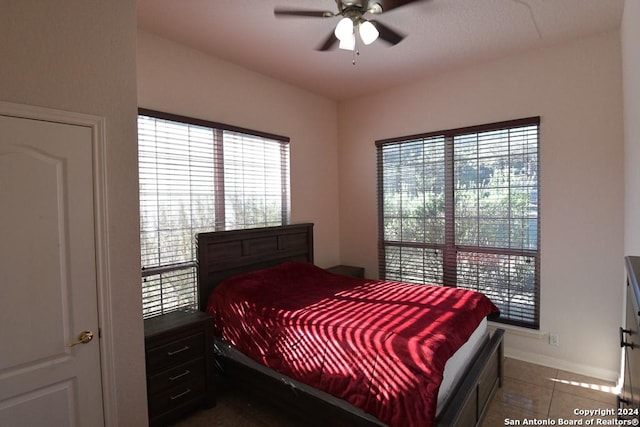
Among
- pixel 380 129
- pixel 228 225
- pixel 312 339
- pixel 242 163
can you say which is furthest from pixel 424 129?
pixel 312 339

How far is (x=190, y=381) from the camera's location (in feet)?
8.09

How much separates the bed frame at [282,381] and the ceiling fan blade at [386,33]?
6.92 feet

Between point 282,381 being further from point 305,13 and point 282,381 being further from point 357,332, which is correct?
point 305,13

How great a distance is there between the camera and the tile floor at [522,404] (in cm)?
241

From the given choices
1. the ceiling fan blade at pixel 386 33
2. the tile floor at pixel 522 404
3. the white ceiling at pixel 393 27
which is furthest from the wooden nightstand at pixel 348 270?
the ceiling fan blade at pixel 386 33

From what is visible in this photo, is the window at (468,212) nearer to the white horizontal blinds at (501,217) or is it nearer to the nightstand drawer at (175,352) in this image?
the white horizontal blinds at (501,217)

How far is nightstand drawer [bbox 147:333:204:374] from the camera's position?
2.26 metres

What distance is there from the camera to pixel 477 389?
7.02ft

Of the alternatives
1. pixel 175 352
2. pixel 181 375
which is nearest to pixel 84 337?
pixel 175 352

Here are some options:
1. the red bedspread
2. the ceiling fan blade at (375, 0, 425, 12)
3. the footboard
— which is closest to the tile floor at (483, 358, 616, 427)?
the footboard

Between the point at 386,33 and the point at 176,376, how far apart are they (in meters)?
2.88

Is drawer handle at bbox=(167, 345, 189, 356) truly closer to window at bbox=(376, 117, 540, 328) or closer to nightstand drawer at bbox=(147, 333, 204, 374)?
nightstand drawer at bbox=(147, 333, 204, 374)

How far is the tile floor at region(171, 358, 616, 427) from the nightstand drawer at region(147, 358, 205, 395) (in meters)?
0.31

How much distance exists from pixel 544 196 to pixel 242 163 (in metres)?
2.97
